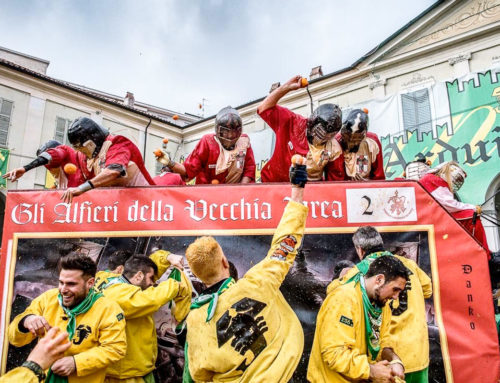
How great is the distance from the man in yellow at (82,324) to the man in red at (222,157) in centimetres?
214

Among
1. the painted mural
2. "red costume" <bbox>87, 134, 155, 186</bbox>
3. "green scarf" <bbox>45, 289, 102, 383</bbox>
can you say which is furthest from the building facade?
"green scarf" <bbox>45, 289, 102, 383</bbox>

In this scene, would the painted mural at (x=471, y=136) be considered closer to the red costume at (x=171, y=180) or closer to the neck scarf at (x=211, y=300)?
the red costume at (x=171, y=180)

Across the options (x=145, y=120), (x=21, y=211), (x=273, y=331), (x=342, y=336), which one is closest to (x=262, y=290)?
(x=273, y=331)

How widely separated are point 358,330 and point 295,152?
2443mm

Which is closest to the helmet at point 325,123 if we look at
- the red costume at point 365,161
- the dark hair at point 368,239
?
the red costume at point 365,161

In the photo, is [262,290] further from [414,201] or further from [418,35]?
[418,35]

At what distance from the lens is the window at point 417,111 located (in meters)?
13.4

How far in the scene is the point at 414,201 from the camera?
4062 mm

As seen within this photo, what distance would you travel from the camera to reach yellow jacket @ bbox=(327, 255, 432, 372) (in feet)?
11.5

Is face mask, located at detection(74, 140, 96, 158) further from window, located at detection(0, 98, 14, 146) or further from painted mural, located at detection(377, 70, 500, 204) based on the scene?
window, located at detection(0, 98, 14, 146)

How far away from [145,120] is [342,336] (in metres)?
21.6

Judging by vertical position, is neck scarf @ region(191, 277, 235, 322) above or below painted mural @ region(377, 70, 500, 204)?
below

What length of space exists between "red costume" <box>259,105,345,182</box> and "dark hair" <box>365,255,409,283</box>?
190 centimetres

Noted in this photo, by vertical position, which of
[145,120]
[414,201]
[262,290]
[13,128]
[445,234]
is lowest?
[262,290]
